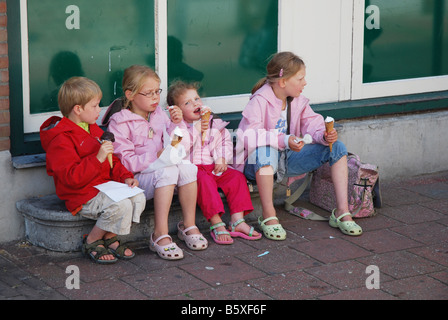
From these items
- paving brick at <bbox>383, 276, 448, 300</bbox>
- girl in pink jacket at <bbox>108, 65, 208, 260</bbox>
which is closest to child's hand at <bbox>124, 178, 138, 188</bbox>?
girl in pink jacket at <bbox>108, 65, 208, 260</bbox>

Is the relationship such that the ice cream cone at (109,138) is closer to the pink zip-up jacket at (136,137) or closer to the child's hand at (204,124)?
the pink zip-up jacket at (136,137)

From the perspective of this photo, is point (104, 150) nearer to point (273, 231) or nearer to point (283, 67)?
point (273, 231)

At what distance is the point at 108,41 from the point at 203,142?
97 centimetres

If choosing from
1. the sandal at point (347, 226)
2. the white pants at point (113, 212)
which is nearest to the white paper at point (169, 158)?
the white pants at point (113, 212)

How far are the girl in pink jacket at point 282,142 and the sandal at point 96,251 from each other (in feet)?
3.60

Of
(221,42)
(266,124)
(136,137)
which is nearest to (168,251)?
(136,137)

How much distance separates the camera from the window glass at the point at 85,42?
4.84 meters

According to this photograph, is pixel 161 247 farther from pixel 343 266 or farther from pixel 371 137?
pixel 371 137

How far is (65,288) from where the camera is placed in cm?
409

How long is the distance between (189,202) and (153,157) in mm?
→ 365

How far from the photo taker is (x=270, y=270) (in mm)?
4406

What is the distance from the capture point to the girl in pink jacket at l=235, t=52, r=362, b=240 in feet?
16.4

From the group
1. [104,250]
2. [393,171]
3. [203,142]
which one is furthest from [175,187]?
[393,171]

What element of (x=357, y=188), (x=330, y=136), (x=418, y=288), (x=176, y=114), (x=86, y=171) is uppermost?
(x=176, y=114)
